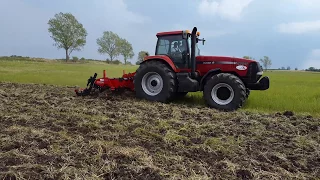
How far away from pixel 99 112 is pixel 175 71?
2.79 metres

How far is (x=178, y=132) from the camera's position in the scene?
5.22 m

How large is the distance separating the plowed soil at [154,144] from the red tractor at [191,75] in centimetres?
95

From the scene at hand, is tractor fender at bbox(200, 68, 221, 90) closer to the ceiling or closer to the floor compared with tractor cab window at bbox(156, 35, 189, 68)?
closer to the floor

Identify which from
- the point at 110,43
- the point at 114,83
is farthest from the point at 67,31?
the point at 114,83

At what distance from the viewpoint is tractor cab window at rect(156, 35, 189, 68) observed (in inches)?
332

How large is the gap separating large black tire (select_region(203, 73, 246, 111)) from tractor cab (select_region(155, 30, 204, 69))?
3.28ft

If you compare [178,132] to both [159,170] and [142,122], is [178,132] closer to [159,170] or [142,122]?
[142,122]

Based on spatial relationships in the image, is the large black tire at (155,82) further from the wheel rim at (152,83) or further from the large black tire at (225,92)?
the large black tire at (225,92)

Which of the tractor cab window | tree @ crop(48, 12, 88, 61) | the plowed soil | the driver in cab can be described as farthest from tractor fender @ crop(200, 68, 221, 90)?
tree @ crop(48, 12, 88, 61)

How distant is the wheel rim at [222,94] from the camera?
7844 mm

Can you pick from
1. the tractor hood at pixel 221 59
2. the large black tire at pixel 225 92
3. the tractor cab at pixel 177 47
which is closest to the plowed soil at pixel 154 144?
the large black tire at pixel 225 92

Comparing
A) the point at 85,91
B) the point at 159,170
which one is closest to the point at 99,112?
the point at 85,91

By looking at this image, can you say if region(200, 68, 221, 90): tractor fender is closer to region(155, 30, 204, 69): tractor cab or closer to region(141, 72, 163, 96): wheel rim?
region(155, 30, 204, 69): tractor cab

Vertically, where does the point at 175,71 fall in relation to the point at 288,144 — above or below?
above
